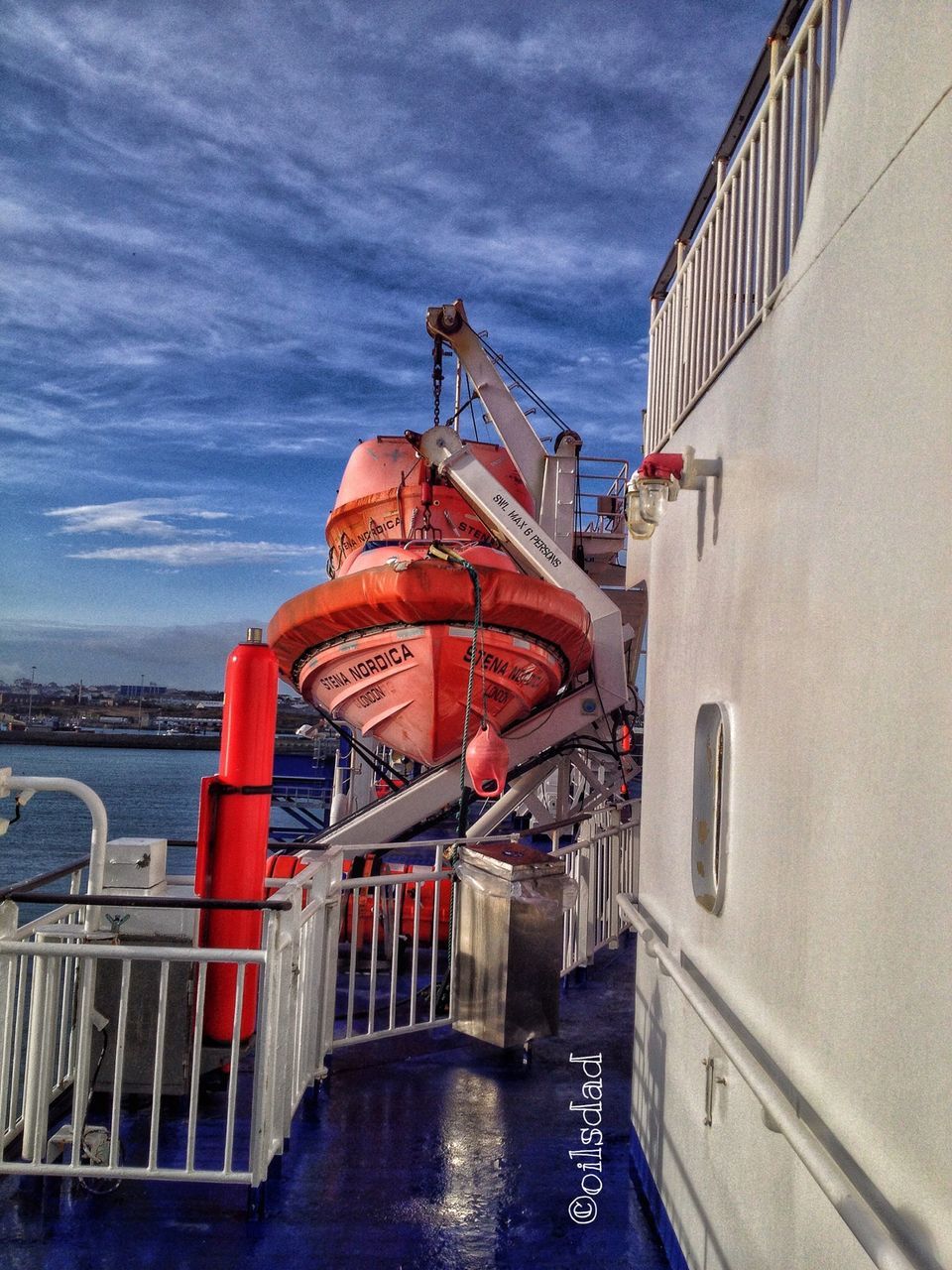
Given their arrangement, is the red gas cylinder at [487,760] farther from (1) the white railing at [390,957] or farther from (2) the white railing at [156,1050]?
(2) the white railing at [156,1050]

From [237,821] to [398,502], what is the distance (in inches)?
237

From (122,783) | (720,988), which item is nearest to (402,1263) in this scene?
(720,988)

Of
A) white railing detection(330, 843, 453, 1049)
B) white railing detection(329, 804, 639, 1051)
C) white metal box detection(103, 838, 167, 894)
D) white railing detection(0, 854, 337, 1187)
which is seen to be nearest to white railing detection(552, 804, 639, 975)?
white railing detection(329, 804, 639, 1051)

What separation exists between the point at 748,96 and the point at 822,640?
1879 millimetres

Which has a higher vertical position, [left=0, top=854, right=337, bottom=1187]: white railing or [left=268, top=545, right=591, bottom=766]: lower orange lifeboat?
[left=268, top=545, right=591, bottom=766]: lower orange lifeboat

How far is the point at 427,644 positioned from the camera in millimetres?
7664

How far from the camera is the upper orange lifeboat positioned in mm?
9484

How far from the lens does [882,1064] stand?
5.02ft

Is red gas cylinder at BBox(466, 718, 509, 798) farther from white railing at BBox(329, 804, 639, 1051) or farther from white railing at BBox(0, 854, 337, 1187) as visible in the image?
white railing at BBox(0, 854, 337, 1187)

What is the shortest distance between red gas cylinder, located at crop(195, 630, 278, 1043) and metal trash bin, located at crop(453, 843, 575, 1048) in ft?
3.52

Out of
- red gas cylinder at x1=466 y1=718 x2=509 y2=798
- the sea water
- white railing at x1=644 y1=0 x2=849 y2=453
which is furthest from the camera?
the sea water

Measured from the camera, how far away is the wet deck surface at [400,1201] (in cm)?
290

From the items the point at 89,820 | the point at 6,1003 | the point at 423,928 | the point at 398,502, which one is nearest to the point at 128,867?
the point at 6,1003

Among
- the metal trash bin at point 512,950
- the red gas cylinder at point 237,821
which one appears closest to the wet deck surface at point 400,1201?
the metal trash bin at point 512,950
